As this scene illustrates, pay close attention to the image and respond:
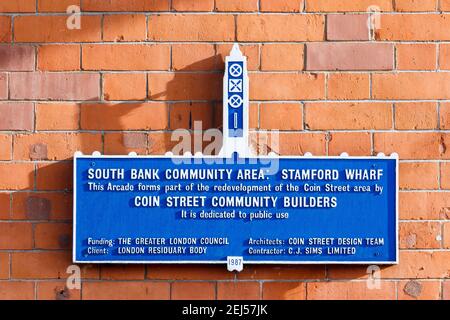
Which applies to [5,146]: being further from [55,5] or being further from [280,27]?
[280,27]

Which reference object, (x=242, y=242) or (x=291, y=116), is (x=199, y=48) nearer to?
(x=291, y=116)

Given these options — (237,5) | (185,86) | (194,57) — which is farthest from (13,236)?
(237,5)

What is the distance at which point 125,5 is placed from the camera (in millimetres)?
3561

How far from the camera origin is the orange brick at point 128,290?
11.6 ft

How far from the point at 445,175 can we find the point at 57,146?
2.05m

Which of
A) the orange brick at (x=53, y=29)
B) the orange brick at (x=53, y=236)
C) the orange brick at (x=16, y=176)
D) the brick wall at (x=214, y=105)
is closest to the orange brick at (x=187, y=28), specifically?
the brick wall at (x=214, y=105)

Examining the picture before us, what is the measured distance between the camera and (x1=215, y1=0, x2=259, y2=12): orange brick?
354cm

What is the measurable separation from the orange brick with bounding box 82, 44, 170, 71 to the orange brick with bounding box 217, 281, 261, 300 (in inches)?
47.1

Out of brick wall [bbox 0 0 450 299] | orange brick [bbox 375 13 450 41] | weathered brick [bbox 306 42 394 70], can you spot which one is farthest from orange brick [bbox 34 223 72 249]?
orange brick [bbox 375 13 450 41]

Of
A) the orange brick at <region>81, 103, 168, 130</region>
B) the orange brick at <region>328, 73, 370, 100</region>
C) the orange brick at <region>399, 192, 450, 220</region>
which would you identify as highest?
the orange brick at <region>328, 73, 370, 100</region>

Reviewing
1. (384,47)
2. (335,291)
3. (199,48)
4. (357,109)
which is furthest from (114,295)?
(384,47)

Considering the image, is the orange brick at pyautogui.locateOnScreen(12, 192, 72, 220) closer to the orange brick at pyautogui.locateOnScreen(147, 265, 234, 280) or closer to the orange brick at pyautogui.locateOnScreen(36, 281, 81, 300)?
the orange brick at pyautogui.locateOnScreen(36, 281, 81, 300)

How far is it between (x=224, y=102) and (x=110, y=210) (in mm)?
809

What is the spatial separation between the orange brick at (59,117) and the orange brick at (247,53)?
2.63 ft
